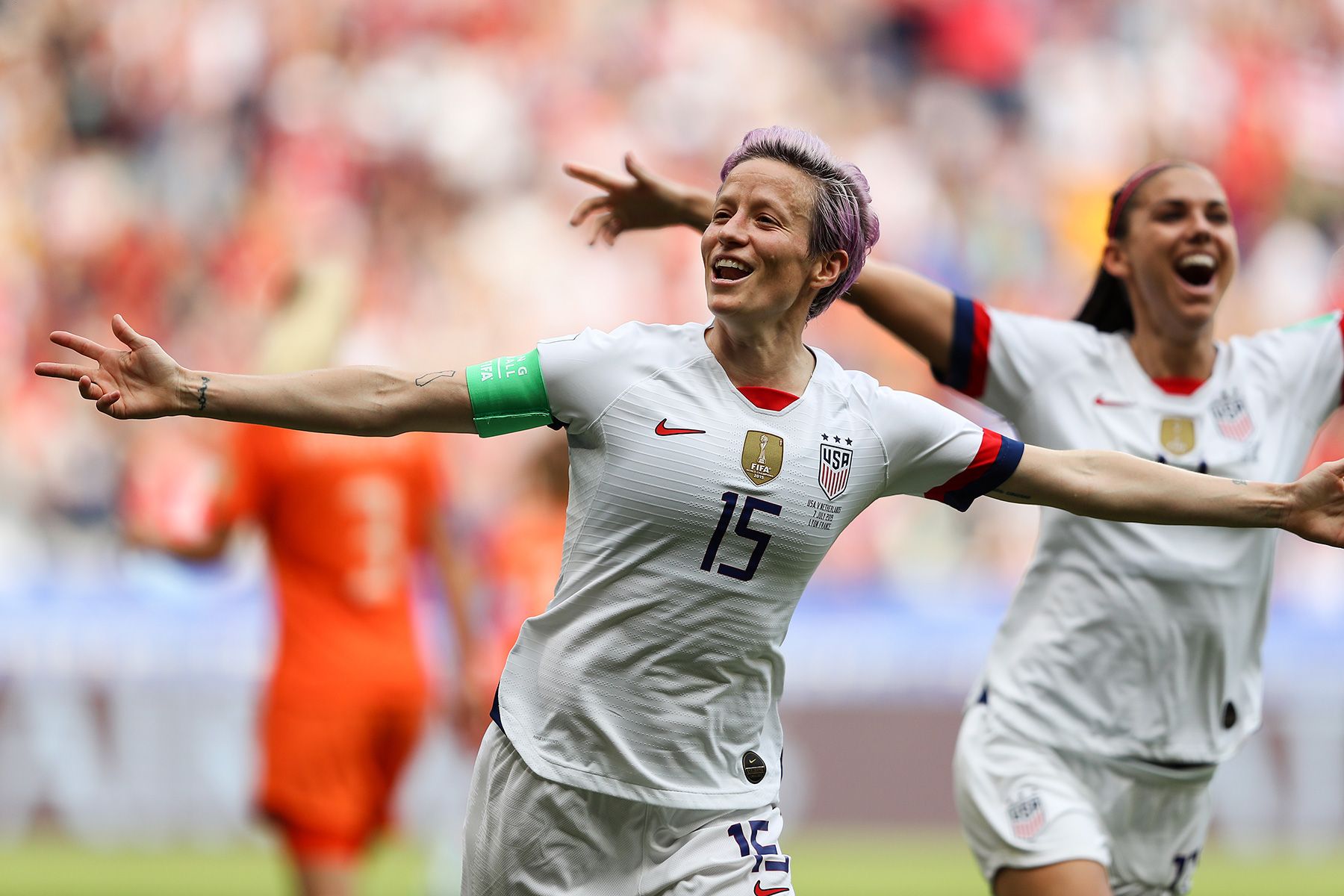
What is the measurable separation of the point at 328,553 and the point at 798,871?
15.8 ft

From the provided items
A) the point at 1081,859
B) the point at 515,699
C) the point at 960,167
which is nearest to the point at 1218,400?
the point at 1081,859

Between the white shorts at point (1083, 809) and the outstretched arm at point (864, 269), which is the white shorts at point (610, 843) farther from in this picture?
the outstretched arm at point (864, 269)

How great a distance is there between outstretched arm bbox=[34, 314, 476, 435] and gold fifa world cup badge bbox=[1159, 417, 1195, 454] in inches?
102

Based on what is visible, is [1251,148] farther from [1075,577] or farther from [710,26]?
[1075,577]

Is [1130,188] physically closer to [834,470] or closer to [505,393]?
[834,470]

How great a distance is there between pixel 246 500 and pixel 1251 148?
470 inches

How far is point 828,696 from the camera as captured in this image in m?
11.8

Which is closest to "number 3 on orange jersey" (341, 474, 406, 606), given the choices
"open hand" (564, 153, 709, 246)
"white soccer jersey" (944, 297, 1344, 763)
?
"open hand" (564, 153, 709, 246)

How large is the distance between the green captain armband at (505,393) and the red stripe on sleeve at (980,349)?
200 centimetres

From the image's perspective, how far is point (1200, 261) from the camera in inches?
220

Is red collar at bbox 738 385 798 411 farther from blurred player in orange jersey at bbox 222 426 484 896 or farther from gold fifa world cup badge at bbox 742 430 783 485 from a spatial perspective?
blurred player in orange jersey at bbox 222 426 484 896

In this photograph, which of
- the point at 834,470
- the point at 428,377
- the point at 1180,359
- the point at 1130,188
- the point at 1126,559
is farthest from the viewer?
the point at 1130,188

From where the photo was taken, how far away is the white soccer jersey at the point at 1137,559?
5.43 m

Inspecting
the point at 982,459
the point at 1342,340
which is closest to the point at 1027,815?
the point at 982,459
